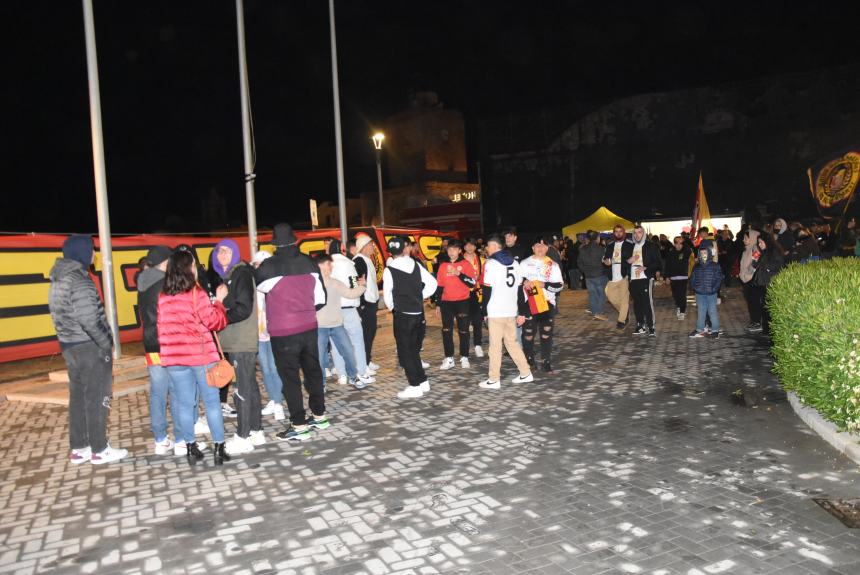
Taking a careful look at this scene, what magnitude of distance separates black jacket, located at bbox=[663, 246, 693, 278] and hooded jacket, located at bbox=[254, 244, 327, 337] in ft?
30.9

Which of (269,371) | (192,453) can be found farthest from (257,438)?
(269,371)

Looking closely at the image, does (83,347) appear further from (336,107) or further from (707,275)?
(336,107)

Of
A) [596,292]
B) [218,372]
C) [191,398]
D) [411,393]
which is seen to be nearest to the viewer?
[218,372]

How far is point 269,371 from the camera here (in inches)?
291

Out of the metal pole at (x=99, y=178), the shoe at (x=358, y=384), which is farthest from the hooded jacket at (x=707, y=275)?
the metal pole at (x=99, y=178)

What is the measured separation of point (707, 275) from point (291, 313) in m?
8.07

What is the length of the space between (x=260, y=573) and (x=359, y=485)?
1.45m

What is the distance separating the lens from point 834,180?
39.4 ft

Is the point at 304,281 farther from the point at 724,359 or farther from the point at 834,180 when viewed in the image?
the point at 834,180

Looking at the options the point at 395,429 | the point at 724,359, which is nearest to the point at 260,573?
the point at 395,429

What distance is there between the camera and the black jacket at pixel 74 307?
5.80m

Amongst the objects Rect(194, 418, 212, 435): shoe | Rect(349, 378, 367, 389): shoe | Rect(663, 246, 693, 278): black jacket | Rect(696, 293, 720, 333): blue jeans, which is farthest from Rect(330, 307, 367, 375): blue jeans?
Rect(663, 246, 693, 278): black jacket

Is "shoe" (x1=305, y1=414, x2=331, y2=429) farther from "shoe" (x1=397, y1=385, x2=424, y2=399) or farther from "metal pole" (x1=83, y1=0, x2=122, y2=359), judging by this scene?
"metal pole" (x1=83, y1=0, x2=122, y2=359)

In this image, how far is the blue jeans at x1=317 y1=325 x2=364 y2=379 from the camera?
862 cm
